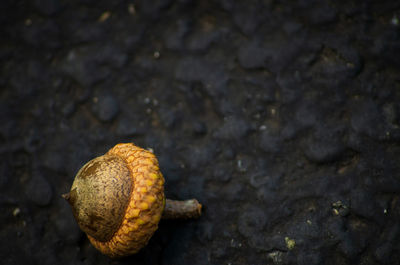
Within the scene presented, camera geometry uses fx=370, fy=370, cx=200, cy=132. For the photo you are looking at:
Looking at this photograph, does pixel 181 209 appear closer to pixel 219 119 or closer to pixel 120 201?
pixel 120 201

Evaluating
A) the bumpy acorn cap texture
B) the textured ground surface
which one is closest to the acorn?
the bumpy acorn cap texture

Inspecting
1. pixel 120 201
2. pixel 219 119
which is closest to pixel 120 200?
pixel 120 201

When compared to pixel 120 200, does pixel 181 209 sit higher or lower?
lower

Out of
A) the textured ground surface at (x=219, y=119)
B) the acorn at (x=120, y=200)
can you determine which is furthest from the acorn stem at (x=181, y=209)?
the acorn at (x=120, y=200)

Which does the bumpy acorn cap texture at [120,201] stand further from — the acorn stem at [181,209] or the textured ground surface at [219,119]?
the textured ground surface at [219,119]

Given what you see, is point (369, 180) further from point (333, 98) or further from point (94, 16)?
point (94, 16)

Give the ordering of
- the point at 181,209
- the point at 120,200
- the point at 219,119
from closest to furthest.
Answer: the point at 120,200 → the point at 181,209 → the point at 219,119
